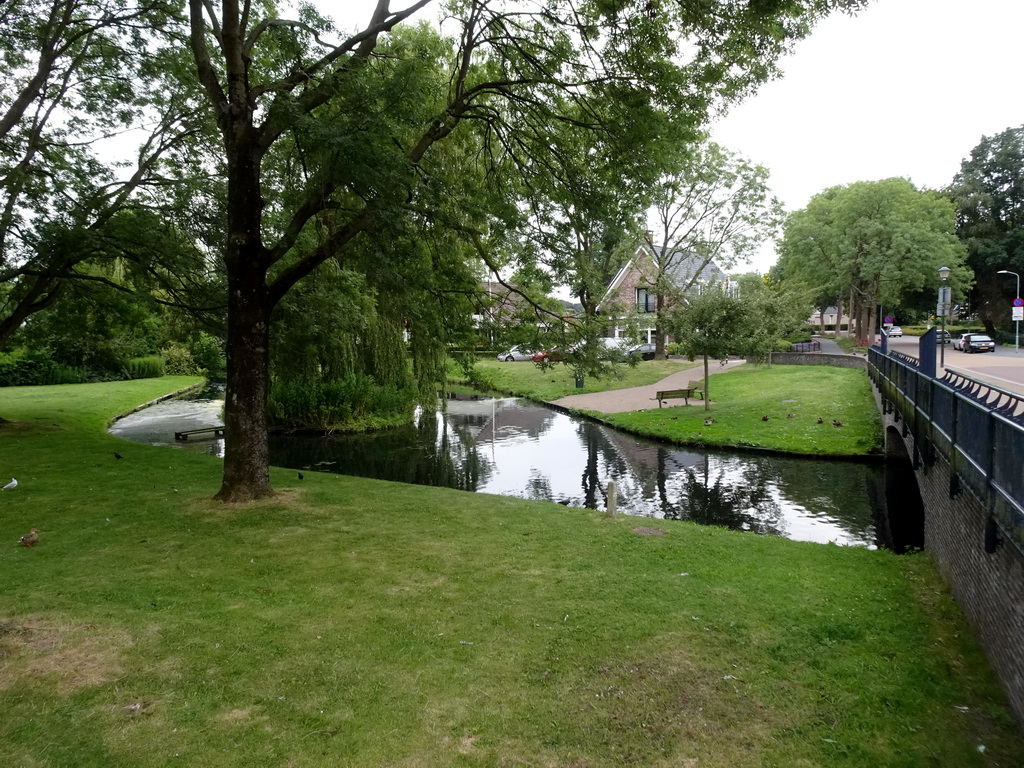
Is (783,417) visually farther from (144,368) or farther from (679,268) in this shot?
(144,368)

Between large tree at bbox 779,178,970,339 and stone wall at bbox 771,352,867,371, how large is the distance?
18.0 feet

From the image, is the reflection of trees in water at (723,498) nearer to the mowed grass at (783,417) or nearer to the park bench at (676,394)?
the mowed grass at (783,417)

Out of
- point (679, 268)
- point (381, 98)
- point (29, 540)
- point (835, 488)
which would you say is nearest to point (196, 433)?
point (29, 540)

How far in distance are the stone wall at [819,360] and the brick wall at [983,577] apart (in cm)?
2687

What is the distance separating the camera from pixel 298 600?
20.6 ft

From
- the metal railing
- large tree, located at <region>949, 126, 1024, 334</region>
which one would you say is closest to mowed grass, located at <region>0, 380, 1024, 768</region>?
the metal railing

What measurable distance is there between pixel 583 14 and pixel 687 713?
9.68m

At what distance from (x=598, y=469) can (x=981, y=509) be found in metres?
12.4

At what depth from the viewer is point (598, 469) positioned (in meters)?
17.7

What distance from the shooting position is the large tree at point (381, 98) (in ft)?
27.3

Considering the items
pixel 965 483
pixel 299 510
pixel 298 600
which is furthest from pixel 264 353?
pixel 965 483

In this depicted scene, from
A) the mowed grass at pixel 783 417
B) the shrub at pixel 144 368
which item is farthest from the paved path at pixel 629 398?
the shrub at pixel 144 368

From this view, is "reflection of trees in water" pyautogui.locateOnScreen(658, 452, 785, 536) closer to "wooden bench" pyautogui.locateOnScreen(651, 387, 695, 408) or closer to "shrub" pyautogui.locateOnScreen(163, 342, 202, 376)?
"wooden bench" pyautogui.locateOnScreen(651, 387, 695, 408)

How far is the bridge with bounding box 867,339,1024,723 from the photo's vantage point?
437cm
